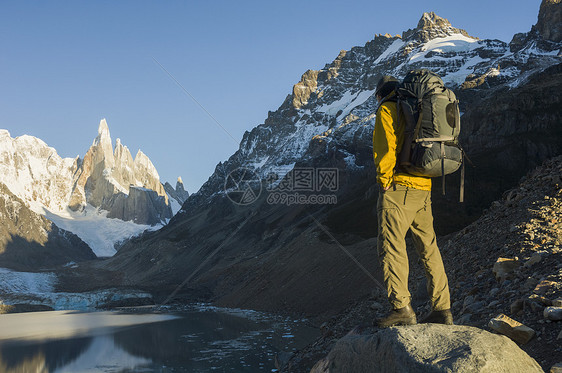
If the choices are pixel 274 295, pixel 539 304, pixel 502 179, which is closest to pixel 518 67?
pixel 502 179

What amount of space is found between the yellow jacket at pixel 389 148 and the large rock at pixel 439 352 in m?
1.77

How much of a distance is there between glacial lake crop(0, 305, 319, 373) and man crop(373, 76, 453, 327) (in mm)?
13799

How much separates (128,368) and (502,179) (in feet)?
155

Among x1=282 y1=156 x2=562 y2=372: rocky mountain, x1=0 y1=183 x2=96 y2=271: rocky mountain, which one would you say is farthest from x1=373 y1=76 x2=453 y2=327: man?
x1=0 y1=183 x2=96 y2=271: rocky mountain

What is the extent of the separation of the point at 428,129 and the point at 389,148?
52 centimetres

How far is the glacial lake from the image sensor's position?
25266 mm

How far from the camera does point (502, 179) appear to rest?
5528 cm

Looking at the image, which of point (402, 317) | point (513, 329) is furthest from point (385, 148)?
point (513, 329)

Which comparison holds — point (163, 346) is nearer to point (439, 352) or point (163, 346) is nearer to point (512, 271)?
point (512, 271)

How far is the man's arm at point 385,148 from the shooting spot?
218 inches

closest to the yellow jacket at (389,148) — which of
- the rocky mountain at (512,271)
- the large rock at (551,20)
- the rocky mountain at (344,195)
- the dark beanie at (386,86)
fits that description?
the dark beanie at (386,86)

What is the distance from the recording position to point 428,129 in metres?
5.58

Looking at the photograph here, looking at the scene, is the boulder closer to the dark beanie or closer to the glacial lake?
the dark beanie

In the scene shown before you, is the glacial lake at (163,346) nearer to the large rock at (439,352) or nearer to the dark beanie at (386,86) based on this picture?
the dark beanie at (386,86)
